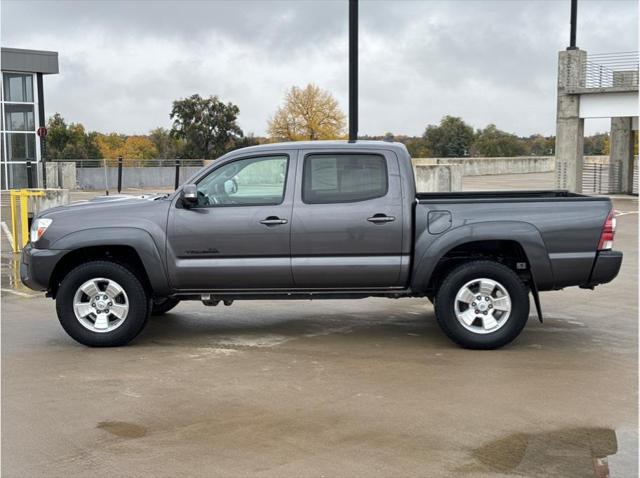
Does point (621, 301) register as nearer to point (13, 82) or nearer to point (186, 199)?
point (186, 199)

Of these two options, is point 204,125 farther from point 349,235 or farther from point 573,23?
point 349,235

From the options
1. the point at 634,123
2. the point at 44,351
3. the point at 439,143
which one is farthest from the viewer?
the point at 439,143

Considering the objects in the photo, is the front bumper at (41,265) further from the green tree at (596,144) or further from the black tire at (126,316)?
the green tree at (596,144)

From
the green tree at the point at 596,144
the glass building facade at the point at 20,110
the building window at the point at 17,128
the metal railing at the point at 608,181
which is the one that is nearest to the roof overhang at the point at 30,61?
the glass building facade at the point at 20,110

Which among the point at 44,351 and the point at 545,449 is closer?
the point at 545,449

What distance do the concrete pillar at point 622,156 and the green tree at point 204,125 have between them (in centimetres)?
2830

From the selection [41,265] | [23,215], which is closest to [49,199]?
[23,215]

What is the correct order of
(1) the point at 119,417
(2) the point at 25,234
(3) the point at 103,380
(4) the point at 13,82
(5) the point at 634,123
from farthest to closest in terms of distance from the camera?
(4) the point at 13,82
(5) the point at 634,123
(2) the point at 25,234
(3) the point at 103,380
(1) the point at 119,417

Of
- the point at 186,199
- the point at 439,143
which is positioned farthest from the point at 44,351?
→ the point at 439,143

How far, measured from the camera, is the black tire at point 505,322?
7.59 meters

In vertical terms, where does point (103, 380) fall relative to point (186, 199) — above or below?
below

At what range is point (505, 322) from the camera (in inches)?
300

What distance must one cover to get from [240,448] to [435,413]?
1472 millimetres

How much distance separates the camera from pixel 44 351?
7.73 meters
